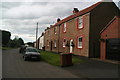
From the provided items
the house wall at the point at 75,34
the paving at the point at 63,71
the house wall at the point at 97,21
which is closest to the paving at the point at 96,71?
the paving at the point at 63,71

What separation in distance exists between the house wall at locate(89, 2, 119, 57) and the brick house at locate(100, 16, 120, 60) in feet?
7.73

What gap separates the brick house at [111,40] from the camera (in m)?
15.1

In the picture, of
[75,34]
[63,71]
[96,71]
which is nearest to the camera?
[96,71]

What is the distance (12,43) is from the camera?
80.1m

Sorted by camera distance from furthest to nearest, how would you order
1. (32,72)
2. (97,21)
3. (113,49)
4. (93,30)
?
(97,21) → (93,30) → (113,49) → (32,72)

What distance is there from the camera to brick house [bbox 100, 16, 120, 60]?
15.1 m

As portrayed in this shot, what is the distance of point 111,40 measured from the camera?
631 inches

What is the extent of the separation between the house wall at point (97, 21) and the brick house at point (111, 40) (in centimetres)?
236

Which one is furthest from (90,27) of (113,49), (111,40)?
(113,49)

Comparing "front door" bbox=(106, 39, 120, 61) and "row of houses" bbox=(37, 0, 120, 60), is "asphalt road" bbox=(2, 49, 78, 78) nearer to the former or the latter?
"front door" bbox=(106, 39, 120, 61)

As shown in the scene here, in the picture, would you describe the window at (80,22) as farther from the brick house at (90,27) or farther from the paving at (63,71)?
the paving at (63,71)

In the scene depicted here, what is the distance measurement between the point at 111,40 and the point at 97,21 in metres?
4.87

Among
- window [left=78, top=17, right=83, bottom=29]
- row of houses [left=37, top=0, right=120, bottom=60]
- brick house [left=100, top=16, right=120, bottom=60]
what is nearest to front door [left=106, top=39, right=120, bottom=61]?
brick house [left=100, top=16, right=120, bottom=60]

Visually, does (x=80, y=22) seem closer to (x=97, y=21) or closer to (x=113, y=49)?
(x=97, y=21)
